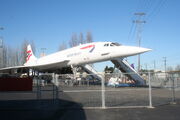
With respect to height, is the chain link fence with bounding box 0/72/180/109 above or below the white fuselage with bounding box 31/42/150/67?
below

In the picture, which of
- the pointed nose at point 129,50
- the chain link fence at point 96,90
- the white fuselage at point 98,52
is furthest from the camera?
the white fuselage at point 98,52

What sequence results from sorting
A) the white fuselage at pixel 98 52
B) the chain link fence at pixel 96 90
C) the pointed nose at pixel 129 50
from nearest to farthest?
1. the chain link fence at pixel 96 90
2. the pointed nose at pixel 129 50
3. the white fuselage at pixel 98 52

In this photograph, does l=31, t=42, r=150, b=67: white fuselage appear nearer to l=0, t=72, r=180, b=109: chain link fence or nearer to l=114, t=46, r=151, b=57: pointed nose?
l=114, t=46, r=151, b=57: pointed nose

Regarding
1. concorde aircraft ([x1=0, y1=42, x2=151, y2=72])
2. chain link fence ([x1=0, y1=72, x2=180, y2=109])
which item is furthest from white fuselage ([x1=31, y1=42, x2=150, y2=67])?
chain link fence ([x1=0, y1=72, x2=180, y2=109])

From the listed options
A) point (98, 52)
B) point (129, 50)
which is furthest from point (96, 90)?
point (98, 52)

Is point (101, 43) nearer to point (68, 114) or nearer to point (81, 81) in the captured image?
point (81, 81)

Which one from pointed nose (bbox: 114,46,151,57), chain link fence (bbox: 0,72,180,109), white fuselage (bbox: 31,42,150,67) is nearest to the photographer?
chain link fence (bbox: 0,72,180,109)

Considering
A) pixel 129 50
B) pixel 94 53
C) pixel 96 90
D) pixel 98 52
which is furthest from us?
pixel 94 53

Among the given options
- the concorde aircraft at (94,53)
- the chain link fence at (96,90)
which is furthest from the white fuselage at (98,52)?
the chain link fence at (96,90)

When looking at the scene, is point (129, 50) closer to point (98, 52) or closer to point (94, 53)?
point (98, 52)

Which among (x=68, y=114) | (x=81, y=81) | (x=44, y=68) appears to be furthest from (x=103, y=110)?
(x=44, y=68)

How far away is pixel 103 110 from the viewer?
8641mm

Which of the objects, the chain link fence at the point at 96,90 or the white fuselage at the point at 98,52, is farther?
the white fuselage at the point at 98,52

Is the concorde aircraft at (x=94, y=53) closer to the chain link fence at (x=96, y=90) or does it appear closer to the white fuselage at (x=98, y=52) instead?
the white fuselage at (x=98, y=52)
